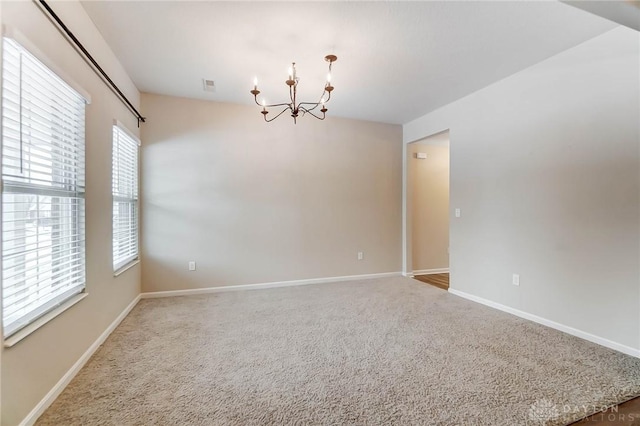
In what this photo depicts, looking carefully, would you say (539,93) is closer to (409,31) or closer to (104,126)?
(409,31)

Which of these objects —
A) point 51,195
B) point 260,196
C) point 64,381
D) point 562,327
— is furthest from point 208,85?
point 562,327

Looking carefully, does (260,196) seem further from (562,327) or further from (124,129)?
(562,327)

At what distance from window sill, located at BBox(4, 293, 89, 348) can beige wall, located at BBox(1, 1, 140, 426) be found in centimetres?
3

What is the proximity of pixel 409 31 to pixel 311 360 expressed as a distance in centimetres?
271

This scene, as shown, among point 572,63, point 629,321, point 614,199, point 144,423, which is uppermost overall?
point 572,63

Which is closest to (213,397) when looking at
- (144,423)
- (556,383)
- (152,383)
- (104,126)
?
(144,423)

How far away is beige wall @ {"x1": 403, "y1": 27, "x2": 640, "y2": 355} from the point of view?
224 centimetres

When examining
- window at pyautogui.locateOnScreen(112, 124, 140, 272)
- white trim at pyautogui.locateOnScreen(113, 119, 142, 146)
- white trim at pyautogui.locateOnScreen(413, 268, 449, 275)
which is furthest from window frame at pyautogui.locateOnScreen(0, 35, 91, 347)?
white trim at pyautogui.locateOnScreen(413, 268, 449, 275)

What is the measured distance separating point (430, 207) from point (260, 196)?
309 cm

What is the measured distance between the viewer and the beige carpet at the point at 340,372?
5.08 feet

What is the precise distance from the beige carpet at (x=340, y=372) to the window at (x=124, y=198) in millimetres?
702

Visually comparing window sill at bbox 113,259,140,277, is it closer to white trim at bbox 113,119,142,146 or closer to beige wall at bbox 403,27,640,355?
white trim at bbox 113,119,142,146

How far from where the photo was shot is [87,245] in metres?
2.12

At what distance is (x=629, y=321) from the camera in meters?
2.20
